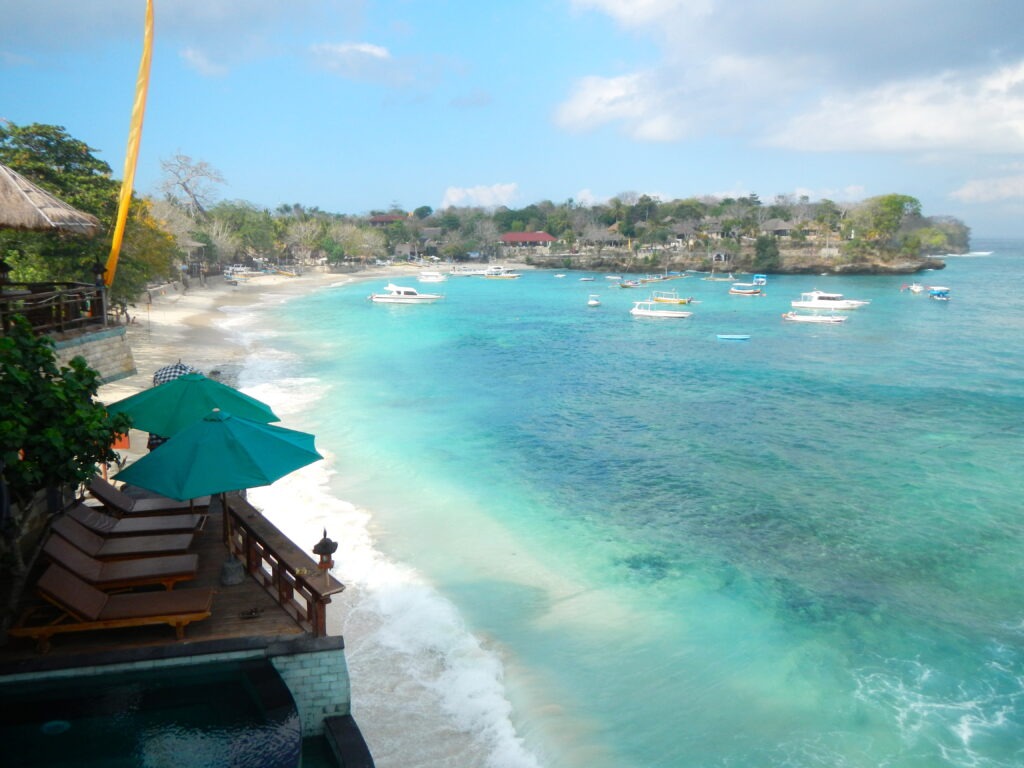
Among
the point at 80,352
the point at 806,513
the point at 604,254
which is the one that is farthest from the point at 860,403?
the point at 604,254

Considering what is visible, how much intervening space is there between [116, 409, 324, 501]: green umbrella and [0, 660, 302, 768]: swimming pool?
5.07ft

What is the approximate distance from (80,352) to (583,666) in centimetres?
823

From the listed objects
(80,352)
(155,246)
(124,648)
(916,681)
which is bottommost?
(916,681)

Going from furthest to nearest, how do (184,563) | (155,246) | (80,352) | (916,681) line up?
(155,246)
(80,352)
(916,681)
(184,563)

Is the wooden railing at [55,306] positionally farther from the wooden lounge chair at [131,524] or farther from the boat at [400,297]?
the boat at [400,297]

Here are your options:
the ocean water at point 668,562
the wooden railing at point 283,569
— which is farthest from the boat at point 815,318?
the wooden railing at point 283,569

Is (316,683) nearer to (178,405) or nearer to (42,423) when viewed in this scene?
(42,423)

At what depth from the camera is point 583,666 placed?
29.0ft

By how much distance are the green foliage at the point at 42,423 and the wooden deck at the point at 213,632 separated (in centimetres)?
115

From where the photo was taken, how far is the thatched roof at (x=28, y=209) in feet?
26.3

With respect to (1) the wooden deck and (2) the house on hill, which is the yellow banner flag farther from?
(2) the house on hill

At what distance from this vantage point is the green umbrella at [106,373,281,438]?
317 inches

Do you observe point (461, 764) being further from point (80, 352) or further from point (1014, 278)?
point (1014, 278)

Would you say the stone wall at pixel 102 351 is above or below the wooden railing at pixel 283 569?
above
